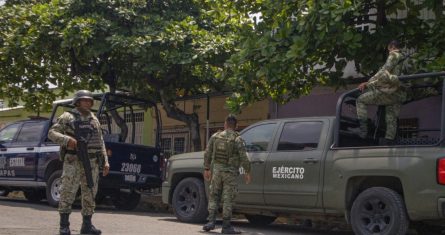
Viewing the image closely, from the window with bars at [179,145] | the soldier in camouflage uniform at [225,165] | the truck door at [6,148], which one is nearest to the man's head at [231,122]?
the soldier in camouflage uniform at [225,165]

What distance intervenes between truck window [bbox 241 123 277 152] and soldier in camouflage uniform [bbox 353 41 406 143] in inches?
54.4

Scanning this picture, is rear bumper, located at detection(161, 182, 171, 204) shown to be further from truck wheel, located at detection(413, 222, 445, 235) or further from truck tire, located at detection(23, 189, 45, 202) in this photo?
truck tire, located at detection(23, 189, 45, 202)

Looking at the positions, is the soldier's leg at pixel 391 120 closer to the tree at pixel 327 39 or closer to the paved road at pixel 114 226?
the tree at pixel 327 39

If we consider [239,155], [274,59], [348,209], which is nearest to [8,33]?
[274,59]

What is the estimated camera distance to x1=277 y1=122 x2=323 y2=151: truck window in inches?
346

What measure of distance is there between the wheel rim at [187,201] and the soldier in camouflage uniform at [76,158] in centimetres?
266

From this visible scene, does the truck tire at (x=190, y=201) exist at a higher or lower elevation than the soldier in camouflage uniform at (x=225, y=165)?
lower

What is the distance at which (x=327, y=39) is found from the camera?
386 inches

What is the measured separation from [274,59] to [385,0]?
6.72ft

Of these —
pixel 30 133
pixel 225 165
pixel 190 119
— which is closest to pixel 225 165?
pixel 225 165

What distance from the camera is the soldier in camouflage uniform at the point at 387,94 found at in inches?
328

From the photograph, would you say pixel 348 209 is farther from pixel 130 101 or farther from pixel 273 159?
pixel 130 101

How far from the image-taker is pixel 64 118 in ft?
25.0

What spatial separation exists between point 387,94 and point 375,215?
1.65m
